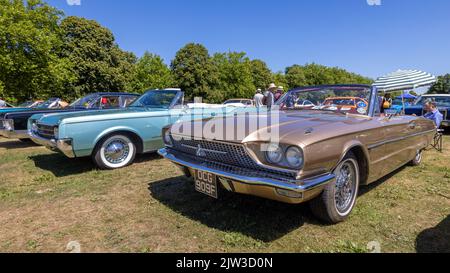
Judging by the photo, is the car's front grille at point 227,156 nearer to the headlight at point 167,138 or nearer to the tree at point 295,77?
the headlight at point 167,138

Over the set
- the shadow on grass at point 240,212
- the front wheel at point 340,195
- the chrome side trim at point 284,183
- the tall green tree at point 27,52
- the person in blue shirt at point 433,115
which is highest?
the tall green tree at point 27,52

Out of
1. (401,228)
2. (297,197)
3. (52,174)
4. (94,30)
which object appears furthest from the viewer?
(94,30)

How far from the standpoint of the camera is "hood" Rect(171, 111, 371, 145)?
2.54 m

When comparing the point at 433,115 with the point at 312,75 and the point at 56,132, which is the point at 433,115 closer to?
the point at 56,132

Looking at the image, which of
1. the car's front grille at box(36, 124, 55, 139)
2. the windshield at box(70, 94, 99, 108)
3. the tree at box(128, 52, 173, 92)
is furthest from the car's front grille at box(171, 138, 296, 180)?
the tree at box(128, 52, 173, 92)

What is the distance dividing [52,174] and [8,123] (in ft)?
11.3


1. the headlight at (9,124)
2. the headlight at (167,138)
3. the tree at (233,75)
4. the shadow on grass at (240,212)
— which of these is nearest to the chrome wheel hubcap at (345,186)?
the shadow on grass at (240,212)

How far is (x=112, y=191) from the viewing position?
3988 mm

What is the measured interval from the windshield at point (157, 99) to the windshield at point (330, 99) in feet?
8.41

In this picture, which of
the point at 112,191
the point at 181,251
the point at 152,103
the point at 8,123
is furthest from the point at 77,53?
the point at 181,251

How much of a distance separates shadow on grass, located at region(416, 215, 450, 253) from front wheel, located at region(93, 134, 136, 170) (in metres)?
4.45

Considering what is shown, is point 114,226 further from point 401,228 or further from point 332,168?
point 401,228

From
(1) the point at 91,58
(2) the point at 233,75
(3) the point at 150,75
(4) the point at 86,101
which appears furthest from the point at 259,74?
(4) the point at 86,101

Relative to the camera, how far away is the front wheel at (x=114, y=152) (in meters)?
4.98
